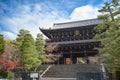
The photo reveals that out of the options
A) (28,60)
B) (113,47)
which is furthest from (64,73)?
(113,47)

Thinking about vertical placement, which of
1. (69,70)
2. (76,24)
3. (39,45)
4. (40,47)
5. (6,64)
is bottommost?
(69,70)

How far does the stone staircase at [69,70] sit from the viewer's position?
78.3 ft

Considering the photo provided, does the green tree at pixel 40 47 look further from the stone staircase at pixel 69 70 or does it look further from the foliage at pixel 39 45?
the stone staircase at pixel 69 70

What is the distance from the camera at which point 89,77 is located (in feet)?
58.7

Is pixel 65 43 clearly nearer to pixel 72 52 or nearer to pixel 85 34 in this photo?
pixel 72 52

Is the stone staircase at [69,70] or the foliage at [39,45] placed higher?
the foliage at [39,45]

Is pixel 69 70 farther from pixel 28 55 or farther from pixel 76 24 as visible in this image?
pixel 76 24

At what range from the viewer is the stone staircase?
23878 millimetres

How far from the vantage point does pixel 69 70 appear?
26016mm

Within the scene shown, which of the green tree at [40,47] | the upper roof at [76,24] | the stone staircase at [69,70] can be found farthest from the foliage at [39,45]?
the upper roof at [76,24]

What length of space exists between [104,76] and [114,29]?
273 inches

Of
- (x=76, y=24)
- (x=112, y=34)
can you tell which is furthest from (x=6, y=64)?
(x=76, y=24)

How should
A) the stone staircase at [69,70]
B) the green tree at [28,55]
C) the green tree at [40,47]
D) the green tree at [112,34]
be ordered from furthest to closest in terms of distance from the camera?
1. the green tree at [40,47]
2. the stone staircase at [69,70]
3. the green tree at [28,55]
4. the green tree at [112,34]

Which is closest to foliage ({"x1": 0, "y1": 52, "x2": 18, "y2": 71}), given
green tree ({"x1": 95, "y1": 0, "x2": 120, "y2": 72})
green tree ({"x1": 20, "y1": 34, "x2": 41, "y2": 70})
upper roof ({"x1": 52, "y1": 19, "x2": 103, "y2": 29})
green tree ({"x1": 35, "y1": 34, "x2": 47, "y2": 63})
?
green tree ({"x1": 20, "y1": 34, "x2": 41, "y2": 70})
